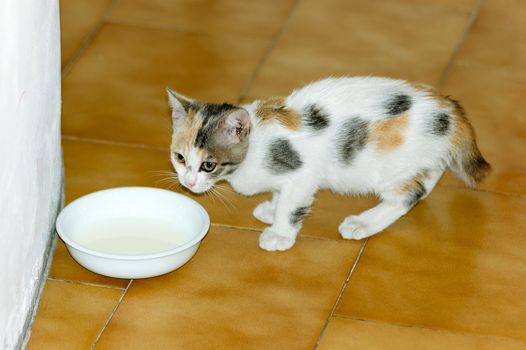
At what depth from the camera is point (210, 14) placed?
4152 millimetres

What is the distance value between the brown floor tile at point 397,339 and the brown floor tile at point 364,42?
1303 mm

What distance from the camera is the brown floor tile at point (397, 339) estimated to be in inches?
97.3

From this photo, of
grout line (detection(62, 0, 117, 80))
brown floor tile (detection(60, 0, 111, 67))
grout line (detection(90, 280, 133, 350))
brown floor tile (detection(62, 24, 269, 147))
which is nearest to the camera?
grout line (detection(90, 280, 133, 350))

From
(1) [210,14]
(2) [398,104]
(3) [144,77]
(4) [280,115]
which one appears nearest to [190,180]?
(4) [280,115]

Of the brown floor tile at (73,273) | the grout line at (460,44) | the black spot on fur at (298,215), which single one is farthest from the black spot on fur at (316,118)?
the grout line at (460,44)

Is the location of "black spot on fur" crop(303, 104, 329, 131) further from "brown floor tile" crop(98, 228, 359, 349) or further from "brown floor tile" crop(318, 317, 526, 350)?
Answer: "brown floor tile" crop(318, 317, 526, 350)

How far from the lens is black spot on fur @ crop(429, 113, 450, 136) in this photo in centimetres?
279

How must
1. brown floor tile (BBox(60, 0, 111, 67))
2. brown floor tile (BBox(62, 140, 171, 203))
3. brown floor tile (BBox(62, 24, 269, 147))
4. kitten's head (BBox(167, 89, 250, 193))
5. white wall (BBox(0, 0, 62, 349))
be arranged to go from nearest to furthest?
white wall (BBox(0, 0, 62, 349)) < kitten's head (BBox(167, 89, 250, 193)) < brown floor tile (BBox(62, 140, 171, 203)) < brown floor tile (BBox(62, 24, 269, 147)) < brown floor tile (BBox(60, 0, 111, 67))

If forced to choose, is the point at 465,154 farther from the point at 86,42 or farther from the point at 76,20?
the point at 76,20

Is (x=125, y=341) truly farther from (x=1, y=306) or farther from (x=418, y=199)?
(x=418, y=199)

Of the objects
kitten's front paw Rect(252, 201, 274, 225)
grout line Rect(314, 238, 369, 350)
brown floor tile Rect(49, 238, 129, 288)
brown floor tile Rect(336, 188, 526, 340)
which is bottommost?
brown floor tile Rect(49, 238, 129, 288)

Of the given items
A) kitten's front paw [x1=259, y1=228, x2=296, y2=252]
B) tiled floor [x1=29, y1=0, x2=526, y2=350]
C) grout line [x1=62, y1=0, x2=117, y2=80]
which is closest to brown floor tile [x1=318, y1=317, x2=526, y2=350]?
tiled floor [x1=29, y1=0, x2=526, y2=350]

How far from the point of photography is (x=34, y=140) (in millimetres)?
2396

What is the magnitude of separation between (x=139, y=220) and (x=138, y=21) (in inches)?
60.1
